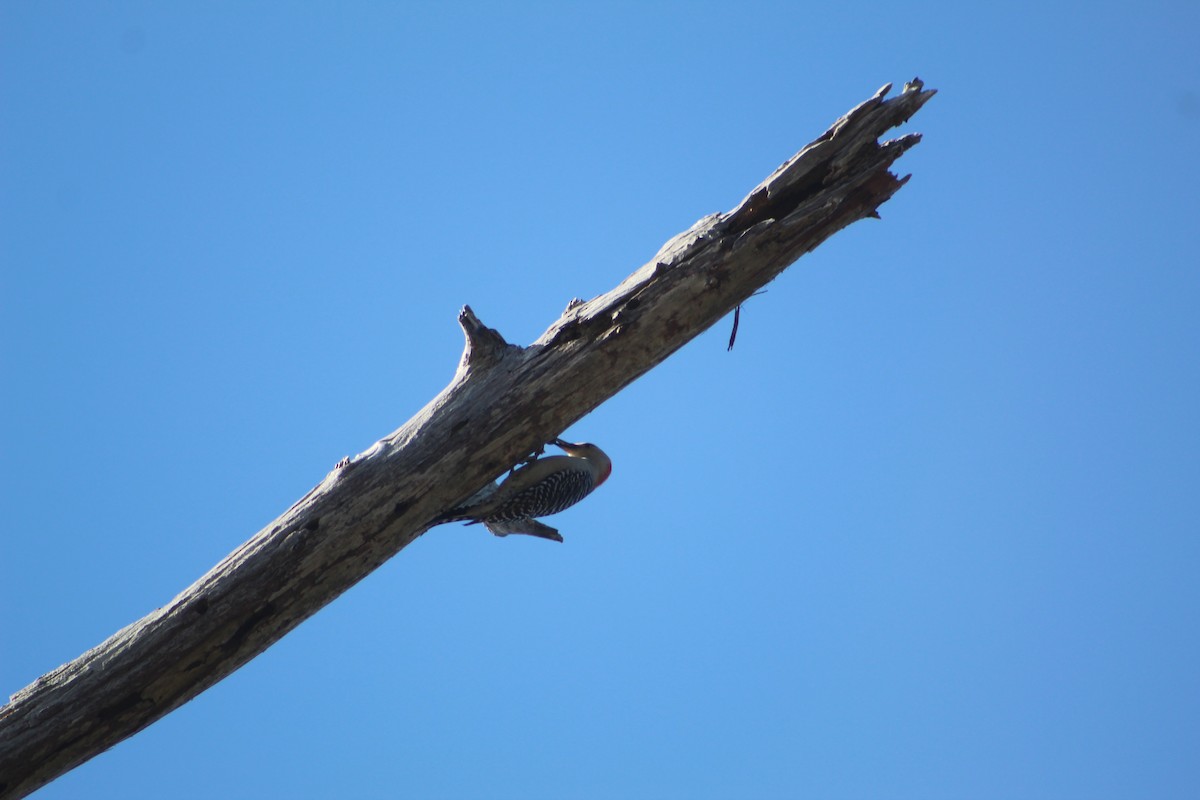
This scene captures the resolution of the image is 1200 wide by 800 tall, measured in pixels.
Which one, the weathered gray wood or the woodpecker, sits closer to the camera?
the weathered gray wood

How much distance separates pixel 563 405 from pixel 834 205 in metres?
2.03

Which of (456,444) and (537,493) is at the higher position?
(537,493)

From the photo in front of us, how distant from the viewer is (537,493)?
6.86m

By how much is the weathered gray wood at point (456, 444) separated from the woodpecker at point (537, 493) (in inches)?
19.9

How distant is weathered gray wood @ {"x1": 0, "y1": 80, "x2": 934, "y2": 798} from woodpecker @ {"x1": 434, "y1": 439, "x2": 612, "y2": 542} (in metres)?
0.50

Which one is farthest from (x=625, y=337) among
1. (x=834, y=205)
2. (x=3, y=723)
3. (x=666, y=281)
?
(x=3, y=723)

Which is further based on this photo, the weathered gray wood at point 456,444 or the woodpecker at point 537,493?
the woodpecker at point 537,493

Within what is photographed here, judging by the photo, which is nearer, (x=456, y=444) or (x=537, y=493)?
(x=456, y=444)

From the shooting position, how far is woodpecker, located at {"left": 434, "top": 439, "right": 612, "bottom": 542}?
21.3 feet

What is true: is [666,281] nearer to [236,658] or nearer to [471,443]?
[471,443]

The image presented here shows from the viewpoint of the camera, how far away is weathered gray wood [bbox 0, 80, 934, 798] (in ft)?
17.7

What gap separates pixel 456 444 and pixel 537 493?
4.13ft

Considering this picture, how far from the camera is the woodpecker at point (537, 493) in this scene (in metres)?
6.49

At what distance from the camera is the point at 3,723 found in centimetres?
532
